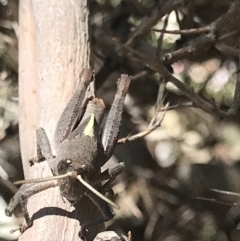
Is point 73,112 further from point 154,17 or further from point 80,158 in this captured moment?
point 154,17

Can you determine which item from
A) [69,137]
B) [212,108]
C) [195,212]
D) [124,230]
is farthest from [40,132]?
[195,212]

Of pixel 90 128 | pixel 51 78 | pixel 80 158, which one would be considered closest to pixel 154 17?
pixel 51 78

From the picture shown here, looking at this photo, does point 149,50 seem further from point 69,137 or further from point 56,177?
point 56,177

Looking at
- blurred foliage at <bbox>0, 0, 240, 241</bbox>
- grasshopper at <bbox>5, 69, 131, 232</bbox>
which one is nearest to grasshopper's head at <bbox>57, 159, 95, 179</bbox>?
grasshopper at <bbox>5, 69, 131, 232</bbox>

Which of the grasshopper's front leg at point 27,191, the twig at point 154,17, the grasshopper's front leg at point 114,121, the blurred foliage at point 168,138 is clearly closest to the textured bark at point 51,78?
the grasshopper's front leg at point 27,191

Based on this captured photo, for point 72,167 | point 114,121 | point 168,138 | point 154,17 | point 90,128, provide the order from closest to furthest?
point 72,167
point 90,128
point 114,121
point 154,17
point 168,138

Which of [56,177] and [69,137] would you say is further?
[69,137]
